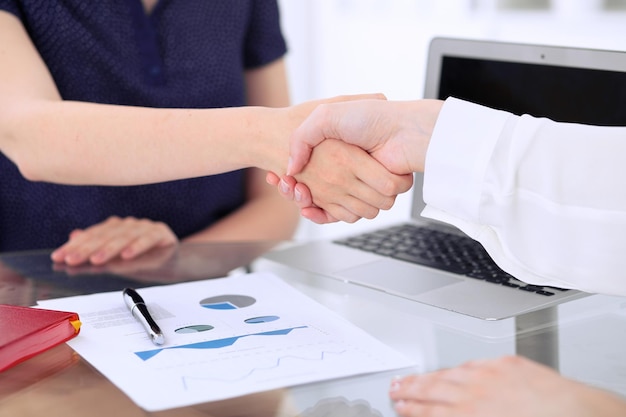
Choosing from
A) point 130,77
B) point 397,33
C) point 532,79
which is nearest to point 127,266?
point 130,77

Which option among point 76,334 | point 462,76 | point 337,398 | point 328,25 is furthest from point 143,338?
point 328,25

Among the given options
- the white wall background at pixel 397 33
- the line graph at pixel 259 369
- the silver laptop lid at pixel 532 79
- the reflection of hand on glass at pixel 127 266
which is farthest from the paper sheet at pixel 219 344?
the white wall background at pixel 397 33

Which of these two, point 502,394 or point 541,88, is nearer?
point 502,394

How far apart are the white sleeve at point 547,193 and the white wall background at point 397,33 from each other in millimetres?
1424

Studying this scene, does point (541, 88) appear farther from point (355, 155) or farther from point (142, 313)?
point (142, 313)

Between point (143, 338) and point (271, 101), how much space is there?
882mm

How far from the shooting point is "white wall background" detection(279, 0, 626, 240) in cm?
236

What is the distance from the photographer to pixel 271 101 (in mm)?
1629

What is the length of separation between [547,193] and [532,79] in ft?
1.35

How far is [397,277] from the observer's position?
102 cm

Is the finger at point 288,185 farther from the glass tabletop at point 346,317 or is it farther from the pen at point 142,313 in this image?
the pen at point 142,313

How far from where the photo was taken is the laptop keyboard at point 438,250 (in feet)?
3.24

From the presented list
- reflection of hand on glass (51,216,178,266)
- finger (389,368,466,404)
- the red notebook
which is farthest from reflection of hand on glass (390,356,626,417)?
reflection of hand on glass (51,216,178,266)

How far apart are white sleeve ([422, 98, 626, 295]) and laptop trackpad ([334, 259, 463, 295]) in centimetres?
18
